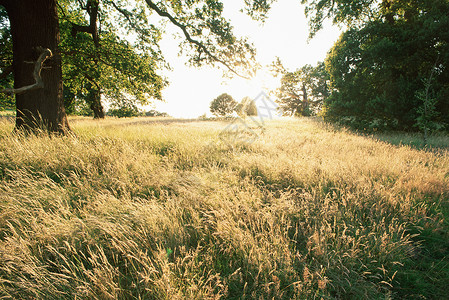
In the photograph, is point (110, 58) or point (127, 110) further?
point (127, 110)

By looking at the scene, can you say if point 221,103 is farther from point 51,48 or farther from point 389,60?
point 51,48

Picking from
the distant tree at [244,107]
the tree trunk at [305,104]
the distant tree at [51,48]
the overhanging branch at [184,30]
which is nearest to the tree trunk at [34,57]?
the distant tree at [51,48]

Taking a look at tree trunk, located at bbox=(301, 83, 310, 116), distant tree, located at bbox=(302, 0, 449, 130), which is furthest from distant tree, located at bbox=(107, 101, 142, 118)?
tree trunk, located at bbox=(301, 83, 310, 116)

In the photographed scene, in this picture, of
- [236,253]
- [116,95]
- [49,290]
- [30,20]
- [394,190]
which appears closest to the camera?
[49,290]

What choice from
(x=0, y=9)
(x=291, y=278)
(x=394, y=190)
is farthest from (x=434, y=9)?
(x=0, y=9)

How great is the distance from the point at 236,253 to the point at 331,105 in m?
16.4

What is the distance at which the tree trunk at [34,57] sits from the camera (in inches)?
204

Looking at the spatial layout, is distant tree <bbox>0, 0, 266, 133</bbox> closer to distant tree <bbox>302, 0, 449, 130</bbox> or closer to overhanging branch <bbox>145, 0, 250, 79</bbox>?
overhanging branch <bbox>145, 0, 250, 79</bbox>

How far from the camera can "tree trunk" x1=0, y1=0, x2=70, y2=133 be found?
5180mm

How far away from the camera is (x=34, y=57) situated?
525 cm

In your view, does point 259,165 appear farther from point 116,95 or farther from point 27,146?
point 116,95

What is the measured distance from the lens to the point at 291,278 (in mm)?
1646

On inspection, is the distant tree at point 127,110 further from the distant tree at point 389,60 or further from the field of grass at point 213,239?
the distant tree at point 389,60

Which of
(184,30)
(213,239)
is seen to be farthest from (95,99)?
(213,239)
